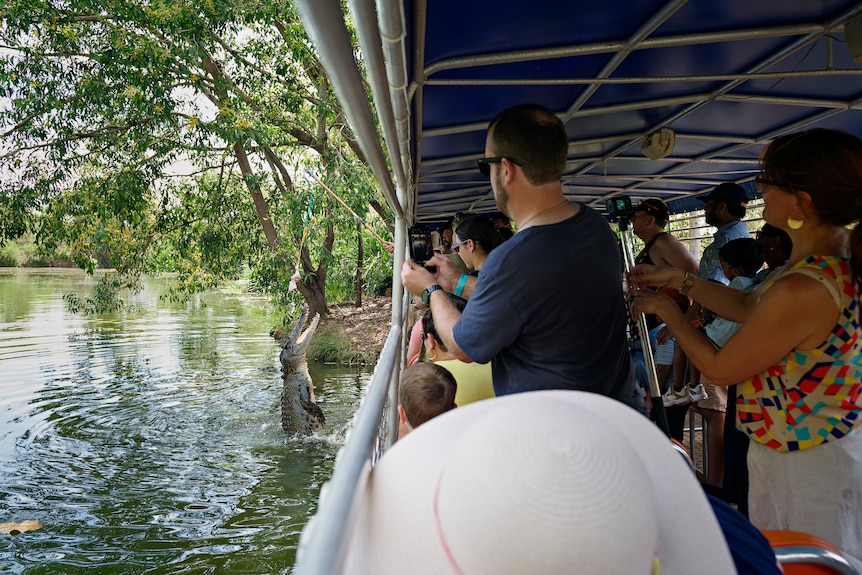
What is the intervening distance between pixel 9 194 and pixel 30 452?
3888 mm

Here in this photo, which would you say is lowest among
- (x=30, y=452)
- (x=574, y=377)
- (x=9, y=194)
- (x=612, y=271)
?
(x=30, y=452)

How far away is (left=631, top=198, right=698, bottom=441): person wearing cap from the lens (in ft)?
10.9

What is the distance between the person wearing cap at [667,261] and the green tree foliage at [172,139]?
18.9ft

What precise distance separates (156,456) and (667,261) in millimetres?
8613

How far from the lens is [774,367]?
1.43 meters

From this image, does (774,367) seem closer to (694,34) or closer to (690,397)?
(694,34)

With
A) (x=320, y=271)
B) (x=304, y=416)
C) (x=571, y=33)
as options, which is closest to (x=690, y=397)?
(x=571, y=33)

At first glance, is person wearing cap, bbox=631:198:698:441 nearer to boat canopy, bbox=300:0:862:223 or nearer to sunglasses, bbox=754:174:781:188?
boat canopy, bbox=300:0:862:223

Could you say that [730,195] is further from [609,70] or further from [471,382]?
[471,382]

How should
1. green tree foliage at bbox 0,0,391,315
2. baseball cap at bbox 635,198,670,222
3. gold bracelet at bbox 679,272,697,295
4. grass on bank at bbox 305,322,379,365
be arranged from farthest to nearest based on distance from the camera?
1. grass on bank at bbox 305,322,379,365
2. green tree foliage at bbox 0,0,391,315
3. baseball cap at bbox 635,198,670,222
4. gold bracelet at bbox 679,272,697,295

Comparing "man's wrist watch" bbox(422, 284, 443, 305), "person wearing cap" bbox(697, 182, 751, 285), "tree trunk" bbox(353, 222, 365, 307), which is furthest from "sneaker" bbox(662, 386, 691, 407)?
"tree trunk" bbox(353, 222, 365, 307)

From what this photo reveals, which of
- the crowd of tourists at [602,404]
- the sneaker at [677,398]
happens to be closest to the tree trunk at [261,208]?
the sneaker at [677,398]

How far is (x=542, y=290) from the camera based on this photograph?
1.44 m

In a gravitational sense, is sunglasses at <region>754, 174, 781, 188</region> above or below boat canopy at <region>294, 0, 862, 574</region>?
below
